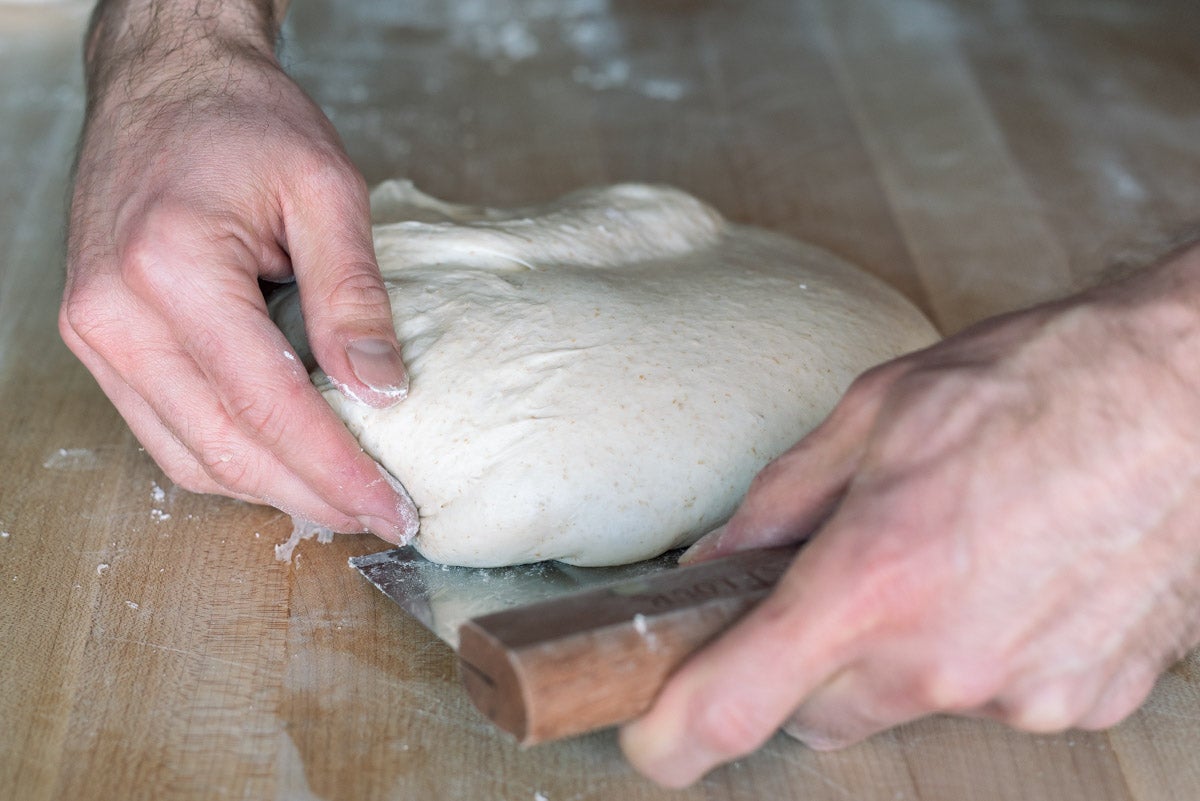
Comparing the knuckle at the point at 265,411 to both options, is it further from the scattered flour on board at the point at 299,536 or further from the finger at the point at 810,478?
the finger at the point at 810,478

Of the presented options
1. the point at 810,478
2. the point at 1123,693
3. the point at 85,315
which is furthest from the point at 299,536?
the point at 1123,693

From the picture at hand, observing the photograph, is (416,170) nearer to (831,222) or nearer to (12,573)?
(831,222)

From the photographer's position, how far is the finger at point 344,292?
1.22m

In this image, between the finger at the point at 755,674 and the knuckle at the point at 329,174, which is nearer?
the finger at the point at 755,674

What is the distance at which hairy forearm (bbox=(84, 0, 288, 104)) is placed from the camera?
1.49 meters

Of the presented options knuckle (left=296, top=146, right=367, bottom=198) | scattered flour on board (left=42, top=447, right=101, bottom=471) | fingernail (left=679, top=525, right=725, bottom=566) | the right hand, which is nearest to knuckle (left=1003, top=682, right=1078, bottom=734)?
fingernail (left=679, top=525, right=725, bottom=566)

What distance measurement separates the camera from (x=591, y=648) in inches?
35.7

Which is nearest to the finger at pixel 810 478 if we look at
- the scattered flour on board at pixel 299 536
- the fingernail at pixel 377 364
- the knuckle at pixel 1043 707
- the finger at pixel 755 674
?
the finger at pixel 755 674

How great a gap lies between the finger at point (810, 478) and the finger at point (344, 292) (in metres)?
0.41

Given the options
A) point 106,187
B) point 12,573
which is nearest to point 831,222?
point 106,187

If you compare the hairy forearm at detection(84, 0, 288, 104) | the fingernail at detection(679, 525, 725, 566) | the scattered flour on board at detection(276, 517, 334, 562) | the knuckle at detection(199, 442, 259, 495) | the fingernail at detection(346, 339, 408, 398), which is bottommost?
the scattered flour on board at detection(276, 517, 334, 562)

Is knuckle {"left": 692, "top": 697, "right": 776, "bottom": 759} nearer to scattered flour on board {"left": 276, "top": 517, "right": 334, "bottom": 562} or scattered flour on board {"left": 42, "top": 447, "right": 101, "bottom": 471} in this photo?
scattered flour on board {"left": 276, "top": 517, "right": 334, "bottom": 562}

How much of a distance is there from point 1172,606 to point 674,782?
1.49 feet

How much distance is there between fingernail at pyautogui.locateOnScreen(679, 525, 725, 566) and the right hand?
32cm
